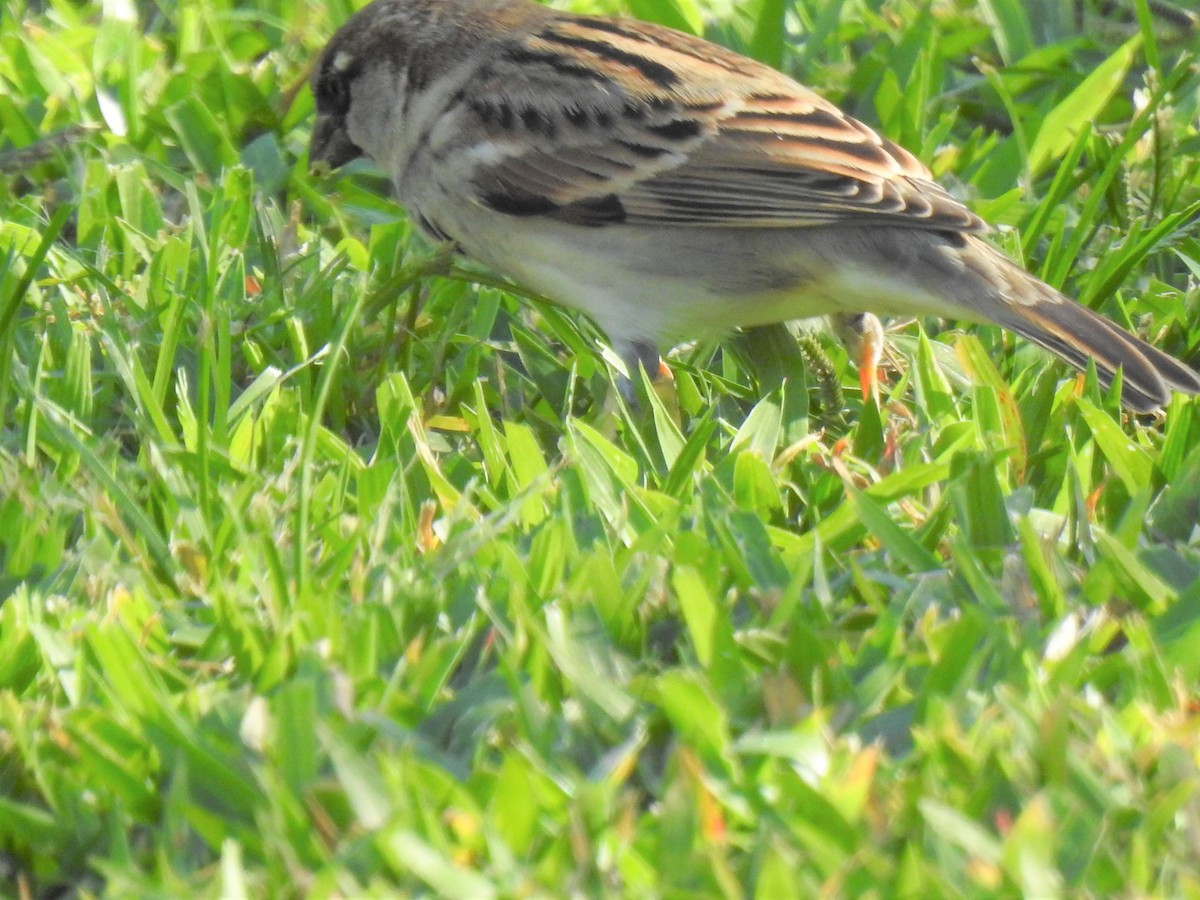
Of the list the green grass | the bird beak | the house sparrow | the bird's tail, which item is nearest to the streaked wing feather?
the house sparrow

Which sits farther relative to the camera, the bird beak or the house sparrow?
the bird beak

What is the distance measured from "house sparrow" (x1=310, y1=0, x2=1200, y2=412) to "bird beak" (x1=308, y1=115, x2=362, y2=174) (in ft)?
0.91

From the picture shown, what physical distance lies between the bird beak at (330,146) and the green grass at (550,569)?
0.13 meters

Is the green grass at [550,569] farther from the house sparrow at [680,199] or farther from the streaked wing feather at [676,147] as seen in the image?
the streaked wing feather at [676,147]

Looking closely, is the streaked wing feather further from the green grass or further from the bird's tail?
the green grass

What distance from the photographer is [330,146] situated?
5.55 m

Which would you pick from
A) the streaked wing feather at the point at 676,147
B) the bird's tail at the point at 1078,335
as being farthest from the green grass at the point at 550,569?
the streaked wing feather at the point at 676,147

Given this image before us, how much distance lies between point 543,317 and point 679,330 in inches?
21.7

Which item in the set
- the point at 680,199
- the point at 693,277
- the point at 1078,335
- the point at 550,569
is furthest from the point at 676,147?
the point at 550,569

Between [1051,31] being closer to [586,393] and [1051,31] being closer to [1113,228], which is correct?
[1113,228]

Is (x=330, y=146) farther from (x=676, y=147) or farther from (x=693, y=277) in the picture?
(x=693, y=277)

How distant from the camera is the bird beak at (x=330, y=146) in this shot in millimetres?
5531

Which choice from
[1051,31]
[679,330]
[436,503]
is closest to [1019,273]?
[679,330]

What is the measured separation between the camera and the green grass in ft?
7.97
